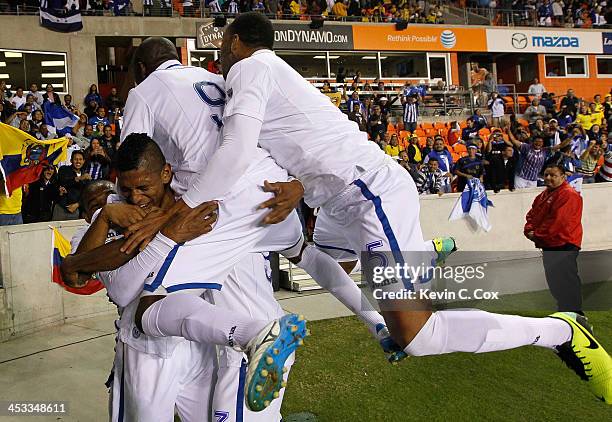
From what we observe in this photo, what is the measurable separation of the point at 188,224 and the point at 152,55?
1161 mm

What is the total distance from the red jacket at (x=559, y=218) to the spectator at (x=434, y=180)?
420 centimetres

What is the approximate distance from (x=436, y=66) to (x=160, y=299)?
24851mm

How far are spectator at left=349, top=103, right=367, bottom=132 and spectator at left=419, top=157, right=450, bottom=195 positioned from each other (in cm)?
233

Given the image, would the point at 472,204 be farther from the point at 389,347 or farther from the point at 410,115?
the point at 389,347

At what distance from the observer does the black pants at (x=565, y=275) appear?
7203 millimetres

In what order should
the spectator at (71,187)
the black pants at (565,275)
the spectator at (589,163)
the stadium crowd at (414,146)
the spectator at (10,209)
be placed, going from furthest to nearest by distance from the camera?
the spectator at (589,163)
the stadium crowd at (414,146)
the spectator at (71,187)
the spectator at (10,209)
the black pants at (565,275)

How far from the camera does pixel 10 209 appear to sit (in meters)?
8.35

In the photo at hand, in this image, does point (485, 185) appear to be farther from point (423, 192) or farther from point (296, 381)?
point (296, 381)

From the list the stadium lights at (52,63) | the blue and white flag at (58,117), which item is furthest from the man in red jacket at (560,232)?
the stadium lights at (52,63)

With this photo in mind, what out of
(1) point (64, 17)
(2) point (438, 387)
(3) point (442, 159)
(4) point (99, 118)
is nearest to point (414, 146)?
(3) point (442, 159)

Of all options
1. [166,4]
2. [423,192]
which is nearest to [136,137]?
[423,192]

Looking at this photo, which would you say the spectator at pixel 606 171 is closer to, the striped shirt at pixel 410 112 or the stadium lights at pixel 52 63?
the striped shirt at pixel 410 112

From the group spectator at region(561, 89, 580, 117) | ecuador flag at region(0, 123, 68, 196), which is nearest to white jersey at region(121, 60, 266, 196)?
ecuador flag at region(0, 123, 68, 196)

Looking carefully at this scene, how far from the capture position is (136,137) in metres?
3.38
